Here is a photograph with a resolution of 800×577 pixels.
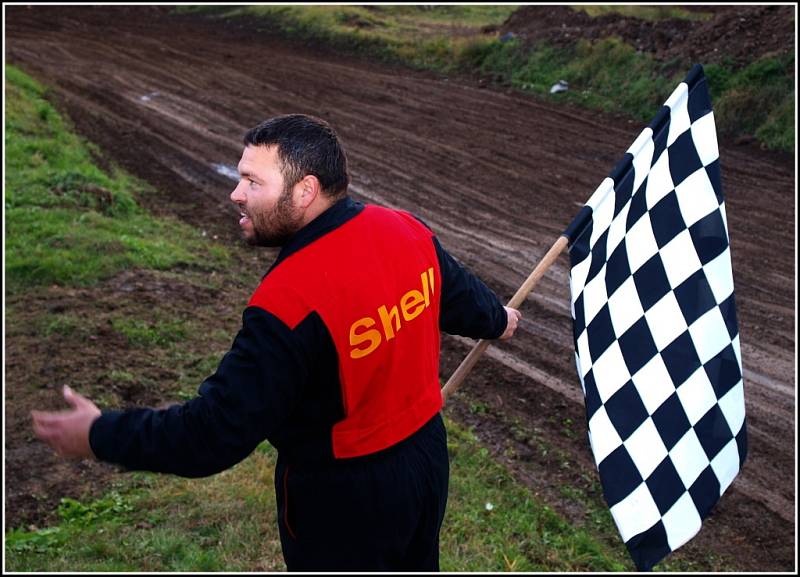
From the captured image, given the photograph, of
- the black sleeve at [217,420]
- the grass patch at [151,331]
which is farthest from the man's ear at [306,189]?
the grass patch at [151,331]

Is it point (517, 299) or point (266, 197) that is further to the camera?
point (517, 299)

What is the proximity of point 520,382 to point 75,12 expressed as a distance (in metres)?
22.4

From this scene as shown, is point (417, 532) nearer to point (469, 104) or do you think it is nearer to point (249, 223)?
point (249, 223)

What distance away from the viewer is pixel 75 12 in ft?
85.5

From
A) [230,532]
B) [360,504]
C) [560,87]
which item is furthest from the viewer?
[560,87]

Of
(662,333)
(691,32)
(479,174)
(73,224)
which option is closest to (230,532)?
(662,333)

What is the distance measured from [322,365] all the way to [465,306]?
28.1 inches

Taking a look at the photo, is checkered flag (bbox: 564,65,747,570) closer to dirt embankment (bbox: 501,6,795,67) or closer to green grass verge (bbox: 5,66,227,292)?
green grass verge (bbox: 5,66,227,292)

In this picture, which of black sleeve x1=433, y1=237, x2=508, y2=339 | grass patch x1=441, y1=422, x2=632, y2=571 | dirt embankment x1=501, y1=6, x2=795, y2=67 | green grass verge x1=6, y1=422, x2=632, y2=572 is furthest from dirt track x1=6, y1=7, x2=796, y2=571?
black sleeve x1=433, y1=237, x2=508, y2=339

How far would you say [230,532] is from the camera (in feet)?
16.2

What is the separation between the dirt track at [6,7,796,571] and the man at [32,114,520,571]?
11.0 feet

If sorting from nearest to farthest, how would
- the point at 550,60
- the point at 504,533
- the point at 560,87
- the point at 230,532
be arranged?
the point at 230,532, the point at 504,533, the point at 560,87, the point at 550,60

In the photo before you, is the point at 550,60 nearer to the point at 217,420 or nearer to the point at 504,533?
the point at 504,533

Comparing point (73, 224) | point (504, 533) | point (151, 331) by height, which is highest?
point (73, 224)
